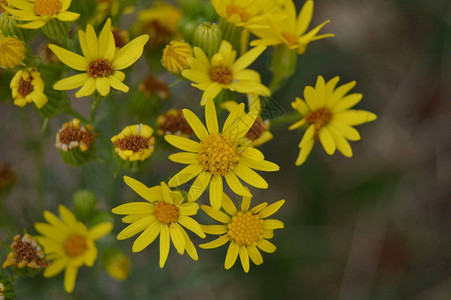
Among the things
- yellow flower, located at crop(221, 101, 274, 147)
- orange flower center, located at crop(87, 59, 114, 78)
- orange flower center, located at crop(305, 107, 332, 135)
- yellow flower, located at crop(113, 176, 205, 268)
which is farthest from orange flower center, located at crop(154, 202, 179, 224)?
orange flower center, located at crop(305, 107, 332, 135)

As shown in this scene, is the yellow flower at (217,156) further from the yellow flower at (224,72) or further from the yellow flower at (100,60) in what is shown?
the yellow flower at (100,60)

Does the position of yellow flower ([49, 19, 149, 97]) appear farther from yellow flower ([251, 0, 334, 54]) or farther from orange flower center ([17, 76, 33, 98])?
yellow flower ([251, 0, 334, 54])

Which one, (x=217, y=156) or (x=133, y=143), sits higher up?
(x=133, y=143)

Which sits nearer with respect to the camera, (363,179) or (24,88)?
(24,88)

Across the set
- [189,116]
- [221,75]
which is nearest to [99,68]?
[189,116]

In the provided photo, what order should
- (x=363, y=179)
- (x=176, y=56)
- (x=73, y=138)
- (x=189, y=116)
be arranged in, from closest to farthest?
(x=189, y=116), (x=176, y=56), (x=73, y=138), (x=363, y=179)

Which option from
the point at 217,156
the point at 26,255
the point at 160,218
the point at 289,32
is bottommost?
the point at 26,255

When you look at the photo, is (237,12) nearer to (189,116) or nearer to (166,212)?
(189,116)
